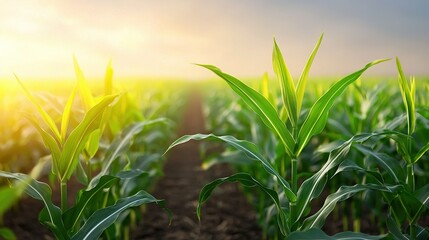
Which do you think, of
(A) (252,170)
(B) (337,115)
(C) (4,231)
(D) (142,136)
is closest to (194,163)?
(D) (142,136)

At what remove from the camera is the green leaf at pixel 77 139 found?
196 cm

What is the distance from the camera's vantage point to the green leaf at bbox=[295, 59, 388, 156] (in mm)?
1945

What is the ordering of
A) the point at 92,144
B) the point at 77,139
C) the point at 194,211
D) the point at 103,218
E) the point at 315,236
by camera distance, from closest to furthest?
1. the point at 315,236
2. the point at 103,218
3. the point at 77,139
4. the point at 92,144
5. the point at 194,211

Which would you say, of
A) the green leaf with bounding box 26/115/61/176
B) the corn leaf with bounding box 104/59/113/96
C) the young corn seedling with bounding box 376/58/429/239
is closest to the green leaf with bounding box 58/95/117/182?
the green leaf with bounding box 26/115/61/176

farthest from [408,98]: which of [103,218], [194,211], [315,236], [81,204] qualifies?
[194,211]

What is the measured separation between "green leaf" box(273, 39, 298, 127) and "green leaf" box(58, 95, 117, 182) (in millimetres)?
793

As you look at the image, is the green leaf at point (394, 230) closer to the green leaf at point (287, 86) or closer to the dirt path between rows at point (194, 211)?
the green leaf at point (287, 86)

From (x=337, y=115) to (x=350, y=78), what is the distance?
211 centimetres

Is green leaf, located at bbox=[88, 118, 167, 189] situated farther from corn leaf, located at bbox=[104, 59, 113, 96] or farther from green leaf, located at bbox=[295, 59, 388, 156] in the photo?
green leaf, located at bbox=[295, 59, 388, 156]

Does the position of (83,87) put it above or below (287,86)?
below

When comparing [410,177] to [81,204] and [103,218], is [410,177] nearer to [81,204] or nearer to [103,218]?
[103,218]

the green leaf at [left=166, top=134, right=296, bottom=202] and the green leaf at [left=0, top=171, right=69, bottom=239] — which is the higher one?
the green leaf at [left=166, top=134, right=296, bottom=202]

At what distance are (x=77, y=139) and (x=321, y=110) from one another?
118 centimetres

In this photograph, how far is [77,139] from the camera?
2021mm
